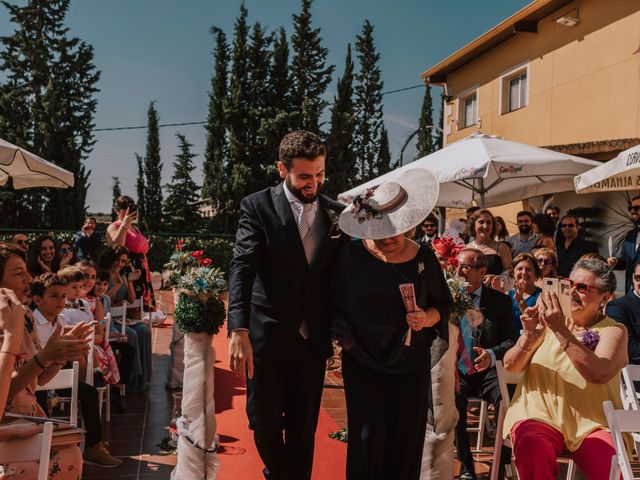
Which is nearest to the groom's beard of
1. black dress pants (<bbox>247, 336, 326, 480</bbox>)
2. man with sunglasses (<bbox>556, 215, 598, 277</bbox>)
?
black dress pants (<bbox>247, 336, 326, 480</bbox>)

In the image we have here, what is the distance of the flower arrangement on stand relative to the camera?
379cm

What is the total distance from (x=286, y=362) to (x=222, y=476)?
1616mm

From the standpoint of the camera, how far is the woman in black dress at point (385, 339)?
300 cm

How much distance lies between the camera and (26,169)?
24.1 feet

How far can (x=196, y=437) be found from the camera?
3.79 m

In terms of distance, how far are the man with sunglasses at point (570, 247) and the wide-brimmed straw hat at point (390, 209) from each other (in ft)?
15.0

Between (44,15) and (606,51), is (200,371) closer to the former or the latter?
(606,51)

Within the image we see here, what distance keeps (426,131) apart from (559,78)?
26.0 metres

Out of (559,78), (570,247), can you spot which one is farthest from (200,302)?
(559,78)

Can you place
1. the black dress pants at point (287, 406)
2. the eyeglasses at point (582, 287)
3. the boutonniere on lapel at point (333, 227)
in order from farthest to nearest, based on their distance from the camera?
the eyeglasses at point (582, 287) → the boutonniere on lapel at point (333, 227) → the black dress pants at point (287, 406)

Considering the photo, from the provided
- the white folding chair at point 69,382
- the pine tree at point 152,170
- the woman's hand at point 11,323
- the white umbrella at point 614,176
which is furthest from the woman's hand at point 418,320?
the pine tree at point 152,170

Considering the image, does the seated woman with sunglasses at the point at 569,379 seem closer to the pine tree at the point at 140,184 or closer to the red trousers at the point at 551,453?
the red trousers at the point at 551,453

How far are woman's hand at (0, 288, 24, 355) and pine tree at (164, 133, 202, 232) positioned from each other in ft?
97.8

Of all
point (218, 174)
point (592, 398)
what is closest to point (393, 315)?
point (592, 398)
